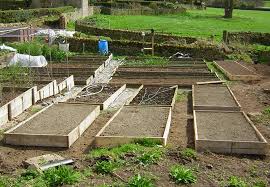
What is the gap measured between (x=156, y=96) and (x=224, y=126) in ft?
12.5

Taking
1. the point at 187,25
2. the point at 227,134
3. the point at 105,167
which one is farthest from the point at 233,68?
the point at 187,25

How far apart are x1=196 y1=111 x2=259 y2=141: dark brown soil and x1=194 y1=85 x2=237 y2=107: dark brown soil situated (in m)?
1.14

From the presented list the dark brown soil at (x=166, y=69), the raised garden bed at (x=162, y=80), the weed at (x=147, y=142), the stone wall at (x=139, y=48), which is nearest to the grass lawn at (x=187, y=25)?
the stone wall at (x=139, y=48)

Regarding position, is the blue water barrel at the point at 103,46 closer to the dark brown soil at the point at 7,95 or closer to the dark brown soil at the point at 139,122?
the dark brown soil at the point at 7,95

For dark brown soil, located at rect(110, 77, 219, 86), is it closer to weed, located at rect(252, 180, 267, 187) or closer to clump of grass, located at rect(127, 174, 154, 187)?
weed, located at rect(252, 180, 267, 187)

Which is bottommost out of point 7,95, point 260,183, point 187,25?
point 260,183

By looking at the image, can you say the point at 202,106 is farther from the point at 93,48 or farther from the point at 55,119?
the point at 93,48

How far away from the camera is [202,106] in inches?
450

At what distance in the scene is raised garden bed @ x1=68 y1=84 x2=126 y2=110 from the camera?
12.2 metres

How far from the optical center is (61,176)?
6777 mm

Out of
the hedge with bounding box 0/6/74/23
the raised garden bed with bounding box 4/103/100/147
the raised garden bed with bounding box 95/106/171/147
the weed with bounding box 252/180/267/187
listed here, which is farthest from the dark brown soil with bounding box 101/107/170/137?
the hedge with bounding box 0/6/74/23

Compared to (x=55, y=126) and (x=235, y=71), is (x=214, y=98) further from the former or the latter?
(x=55, y=126)

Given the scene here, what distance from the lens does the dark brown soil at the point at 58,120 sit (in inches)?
370

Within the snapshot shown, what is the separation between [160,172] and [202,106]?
4.52 metres
